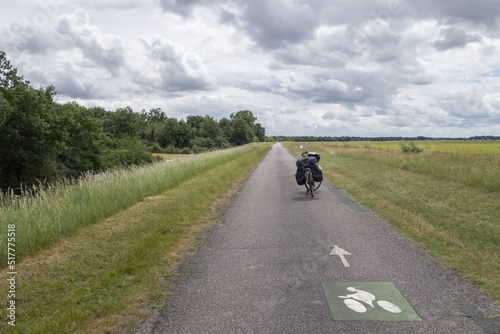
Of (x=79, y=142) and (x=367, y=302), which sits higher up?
(x=79, y=142)

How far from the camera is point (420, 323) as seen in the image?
3406mm

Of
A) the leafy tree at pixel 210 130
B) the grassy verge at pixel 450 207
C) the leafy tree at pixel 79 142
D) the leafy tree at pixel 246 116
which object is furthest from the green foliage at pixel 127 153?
the leafy tree at pixel 246 116

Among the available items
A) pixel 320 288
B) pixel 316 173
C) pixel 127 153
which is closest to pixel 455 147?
pixel 316 173

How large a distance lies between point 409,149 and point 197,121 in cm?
13552

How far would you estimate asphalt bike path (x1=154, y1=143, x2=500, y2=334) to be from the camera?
343 centimetres

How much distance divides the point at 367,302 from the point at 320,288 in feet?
2.00

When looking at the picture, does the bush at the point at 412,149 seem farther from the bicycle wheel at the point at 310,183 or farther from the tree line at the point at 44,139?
the tree line at the point at 44,139

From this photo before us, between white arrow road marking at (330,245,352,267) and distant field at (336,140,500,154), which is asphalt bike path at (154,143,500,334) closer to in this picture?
white arrow road marking at (330,245,352,267)

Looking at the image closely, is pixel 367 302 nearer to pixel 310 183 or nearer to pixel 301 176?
pixel 310 183

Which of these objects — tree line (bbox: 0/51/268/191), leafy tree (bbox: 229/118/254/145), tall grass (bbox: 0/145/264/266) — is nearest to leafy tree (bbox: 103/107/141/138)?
leafy tree (bbox: 229/118/254/145)

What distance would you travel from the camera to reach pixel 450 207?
9719 millimetres

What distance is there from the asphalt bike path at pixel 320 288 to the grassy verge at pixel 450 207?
0.45 m

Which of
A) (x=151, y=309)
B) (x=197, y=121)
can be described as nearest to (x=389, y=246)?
(x=151, y=309)

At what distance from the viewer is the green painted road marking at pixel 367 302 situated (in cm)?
358
